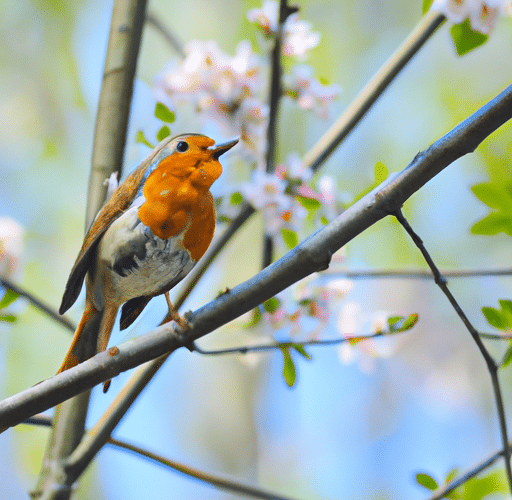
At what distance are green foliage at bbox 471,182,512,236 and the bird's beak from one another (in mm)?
354

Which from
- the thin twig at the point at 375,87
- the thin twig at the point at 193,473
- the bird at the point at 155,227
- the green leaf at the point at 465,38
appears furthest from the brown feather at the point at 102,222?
the thin twig at the point at 375,87

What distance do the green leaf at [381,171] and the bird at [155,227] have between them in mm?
197

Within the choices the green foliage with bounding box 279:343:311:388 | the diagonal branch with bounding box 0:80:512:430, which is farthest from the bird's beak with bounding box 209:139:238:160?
the green foliage with bounding box 279:343:311:388

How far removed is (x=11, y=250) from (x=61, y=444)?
1.60ft

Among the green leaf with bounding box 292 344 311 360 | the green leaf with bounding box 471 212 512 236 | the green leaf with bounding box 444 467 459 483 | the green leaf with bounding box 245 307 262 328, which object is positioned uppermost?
the green leaf with bounding box 245 307 262 328

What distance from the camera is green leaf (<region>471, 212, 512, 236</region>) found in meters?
0.70

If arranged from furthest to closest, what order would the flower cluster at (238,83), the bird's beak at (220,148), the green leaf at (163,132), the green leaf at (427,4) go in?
the flower cluster at (238,83) < the green leaf at (427,4) < the green leaf at (163,132) < the bird's beak at (220,148)

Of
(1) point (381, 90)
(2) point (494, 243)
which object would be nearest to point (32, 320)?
(1) point (381, 90)

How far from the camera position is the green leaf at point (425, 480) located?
0.81 metres

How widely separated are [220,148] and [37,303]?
0.48 m

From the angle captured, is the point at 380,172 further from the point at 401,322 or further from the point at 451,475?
the point at 451,475

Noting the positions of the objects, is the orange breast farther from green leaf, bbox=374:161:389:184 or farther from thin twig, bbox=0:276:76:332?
thin twig, bbox=0:276:76:332

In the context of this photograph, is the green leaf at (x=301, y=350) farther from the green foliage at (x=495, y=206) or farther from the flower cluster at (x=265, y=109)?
the flower cluster at (x=265, y=109)

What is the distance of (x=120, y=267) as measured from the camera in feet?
1.81
